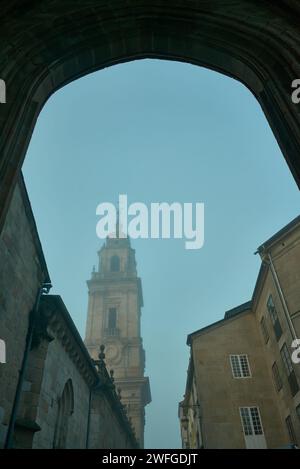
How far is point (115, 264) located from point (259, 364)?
138 ft

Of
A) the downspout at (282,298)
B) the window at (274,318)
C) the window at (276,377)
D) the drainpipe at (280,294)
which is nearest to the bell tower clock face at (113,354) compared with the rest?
the window at (276,377)

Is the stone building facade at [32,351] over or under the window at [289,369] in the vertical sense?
under

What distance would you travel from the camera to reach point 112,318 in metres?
56.2

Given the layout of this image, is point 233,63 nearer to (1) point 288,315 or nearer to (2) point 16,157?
(2) point 16,157

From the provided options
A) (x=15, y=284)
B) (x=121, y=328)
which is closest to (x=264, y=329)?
(x=15, y=284)

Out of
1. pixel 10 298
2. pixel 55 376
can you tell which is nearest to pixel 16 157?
pixel 10 298

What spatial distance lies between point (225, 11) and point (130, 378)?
51.8 metres

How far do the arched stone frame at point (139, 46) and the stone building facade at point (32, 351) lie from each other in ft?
17.6

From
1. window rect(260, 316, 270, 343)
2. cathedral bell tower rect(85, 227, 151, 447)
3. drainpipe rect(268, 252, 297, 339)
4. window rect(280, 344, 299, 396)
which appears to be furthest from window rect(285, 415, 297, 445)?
cathedral bell tower rect(85, 227, 151, 447)

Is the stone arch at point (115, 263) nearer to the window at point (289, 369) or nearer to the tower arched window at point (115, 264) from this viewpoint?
the tower arched window at point (115, 264)

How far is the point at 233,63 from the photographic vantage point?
5441mm

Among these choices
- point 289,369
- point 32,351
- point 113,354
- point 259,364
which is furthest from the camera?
point 113,354

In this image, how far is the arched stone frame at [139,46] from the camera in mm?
4465

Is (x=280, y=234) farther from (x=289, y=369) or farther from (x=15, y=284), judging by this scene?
(x=15, y=284)
